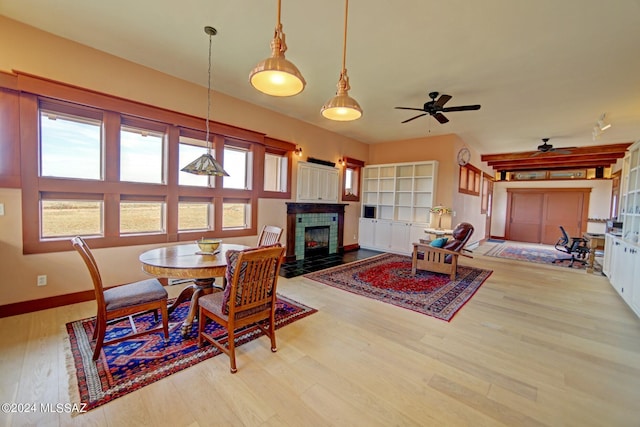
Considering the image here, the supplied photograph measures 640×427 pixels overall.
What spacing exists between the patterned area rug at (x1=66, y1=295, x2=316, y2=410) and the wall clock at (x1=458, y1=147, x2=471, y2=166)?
6.01m

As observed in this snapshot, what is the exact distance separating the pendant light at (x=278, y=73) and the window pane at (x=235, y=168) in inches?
120

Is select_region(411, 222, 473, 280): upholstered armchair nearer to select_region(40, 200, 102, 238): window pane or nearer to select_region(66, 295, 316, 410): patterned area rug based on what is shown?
select_region(66, 295, 316, 410): patterned area rug

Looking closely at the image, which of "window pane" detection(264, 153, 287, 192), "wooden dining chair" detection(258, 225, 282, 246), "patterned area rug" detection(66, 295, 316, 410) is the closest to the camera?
"patterned area rug" detection(66, 295, 316, 410)

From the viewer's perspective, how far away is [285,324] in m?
2.83

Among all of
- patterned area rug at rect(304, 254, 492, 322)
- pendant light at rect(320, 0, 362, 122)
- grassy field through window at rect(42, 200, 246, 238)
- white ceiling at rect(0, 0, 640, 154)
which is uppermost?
white ceiling at rect(0, 0, 640, 154)

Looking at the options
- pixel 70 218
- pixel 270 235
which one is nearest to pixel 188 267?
pixel 270 235

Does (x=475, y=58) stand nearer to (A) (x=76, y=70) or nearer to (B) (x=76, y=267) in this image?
(A) (x=76, y=70)

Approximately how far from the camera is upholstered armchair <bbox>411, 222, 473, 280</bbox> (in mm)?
4520

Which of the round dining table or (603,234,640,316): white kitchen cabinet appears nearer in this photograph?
the round dining table

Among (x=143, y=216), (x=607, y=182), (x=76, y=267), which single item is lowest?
(x=76, y=267)

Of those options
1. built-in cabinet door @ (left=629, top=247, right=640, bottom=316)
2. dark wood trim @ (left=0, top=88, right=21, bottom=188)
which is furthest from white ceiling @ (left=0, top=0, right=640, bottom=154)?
built-in cabinet door @ (left=629, top=247, right=640, bottom=316)

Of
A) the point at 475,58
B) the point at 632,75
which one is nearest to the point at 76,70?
the point at 475,58

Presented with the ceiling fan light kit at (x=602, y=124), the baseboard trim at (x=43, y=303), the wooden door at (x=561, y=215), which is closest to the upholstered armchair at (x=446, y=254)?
the ceiling fan light kit at (x=602, y=124)

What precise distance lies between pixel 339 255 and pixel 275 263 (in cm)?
442
